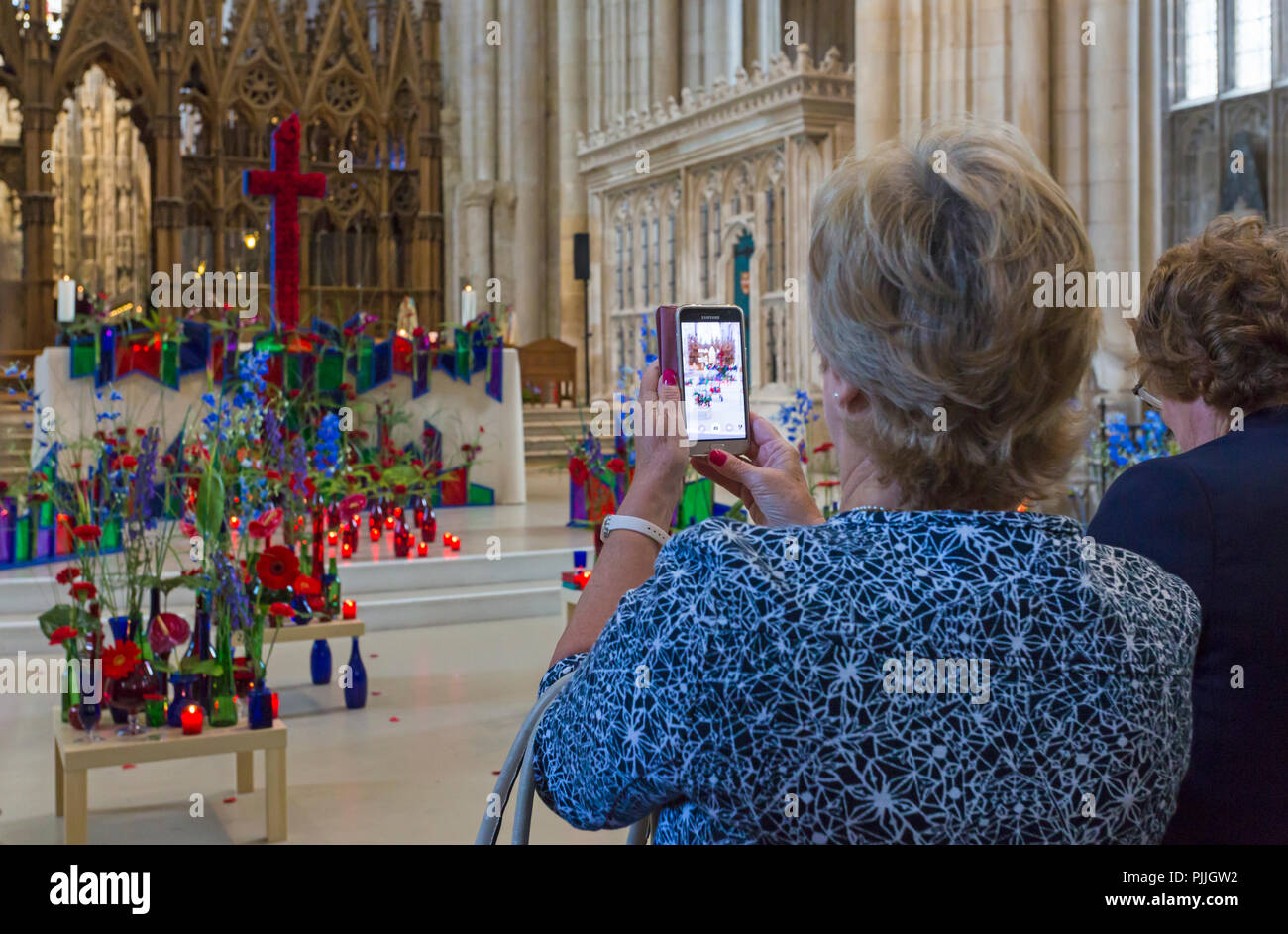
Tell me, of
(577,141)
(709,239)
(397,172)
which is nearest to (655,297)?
(709,239)

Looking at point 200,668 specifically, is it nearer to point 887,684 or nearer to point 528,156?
point 887,684

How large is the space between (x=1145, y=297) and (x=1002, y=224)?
29.9 inches

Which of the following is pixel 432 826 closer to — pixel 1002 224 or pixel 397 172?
pixel 1002 224

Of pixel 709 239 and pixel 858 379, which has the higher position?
pixel 709 239

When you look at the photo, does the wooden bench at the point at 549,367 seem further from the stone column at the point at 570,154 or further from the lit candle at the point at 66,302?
the lit candle at the point at 66,302

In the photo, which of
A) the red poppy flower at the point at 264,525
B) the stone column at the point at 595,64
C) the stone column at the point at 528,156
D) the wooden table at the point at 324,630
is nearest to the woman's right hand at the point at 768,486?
the red poppy flower at the point at 264,525

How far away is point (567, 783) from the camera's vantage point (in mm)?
1075

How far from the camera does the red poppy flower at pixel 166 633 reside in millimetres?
3311

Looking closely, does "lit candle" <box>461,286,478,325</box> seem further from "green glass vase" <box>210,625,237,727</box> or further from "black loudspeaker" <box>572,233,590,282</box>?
"green glass vase" <box>210,625,237,727</box>

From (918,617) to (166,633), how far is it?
110 inches

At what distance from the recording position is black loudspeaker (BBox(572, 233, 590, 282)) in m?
14.3

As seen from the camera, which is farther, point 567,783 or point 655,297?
point 655,297

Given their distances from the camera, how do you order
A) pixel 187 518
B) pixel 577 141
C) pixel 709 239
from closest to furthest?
pixel 187 518, pixel 709 239, pixel 577 141

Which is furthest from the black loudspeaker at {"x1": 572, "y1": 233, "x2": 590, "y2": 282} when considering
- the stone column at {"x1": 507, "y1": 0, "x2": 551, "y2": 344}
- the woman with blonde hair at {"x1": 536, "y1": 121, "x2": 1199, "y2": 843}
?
the woman with blonde hair at {"x1": 536, "y1": 121, "x2": 1199, "y2": 843}
